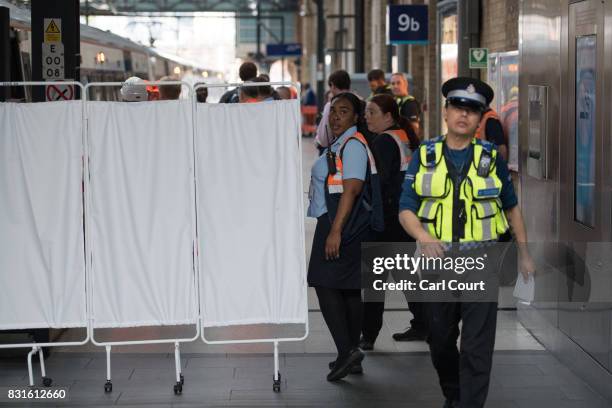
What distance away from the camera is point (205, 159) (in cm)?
659

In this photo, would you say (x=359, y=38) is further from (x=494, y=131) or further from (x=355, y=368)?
(x=355, y=368)

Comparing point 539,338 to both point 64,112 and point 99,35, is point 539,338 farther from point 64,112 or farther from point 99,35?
point 99,35

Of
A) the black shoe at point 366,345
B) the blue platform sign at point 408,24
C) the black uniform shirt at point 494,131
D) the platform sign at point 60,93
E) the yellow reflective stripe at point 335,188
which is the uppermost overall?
the blue platform sign at point 408,24

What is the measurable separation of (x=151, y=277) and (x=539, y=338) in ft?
9.53

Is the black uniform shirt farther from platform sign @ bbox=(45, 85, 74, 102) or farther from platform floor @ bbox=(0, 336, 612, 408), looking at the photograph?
platform sign @ bbox=(45, 85, 74, 102)

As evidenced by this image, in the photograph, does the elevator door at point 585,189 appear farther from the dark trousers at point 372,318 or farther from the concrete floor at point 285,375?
the dark trousers at point 372,318

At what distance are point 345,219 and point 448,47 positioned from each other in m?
11.7

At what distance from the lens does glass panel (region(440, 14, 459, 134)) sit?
17.4m

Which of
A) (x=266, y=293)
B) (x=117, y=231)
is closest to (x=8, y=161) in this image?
(x=117, y=231)

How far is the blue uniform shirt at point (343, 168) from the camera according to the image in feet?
22.4

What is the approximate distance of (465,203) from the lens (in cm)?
571

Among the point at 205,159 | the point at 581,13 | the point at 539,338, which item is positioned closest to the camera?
the point at 205,159

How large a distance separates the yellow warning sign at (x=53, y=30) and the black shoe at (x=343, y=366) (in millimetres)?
3093

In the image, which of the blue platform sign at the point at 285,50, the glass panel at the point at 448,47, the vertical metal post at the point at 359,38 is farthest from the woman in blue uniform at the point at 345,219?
the blue platform sign at the point at 285,50
